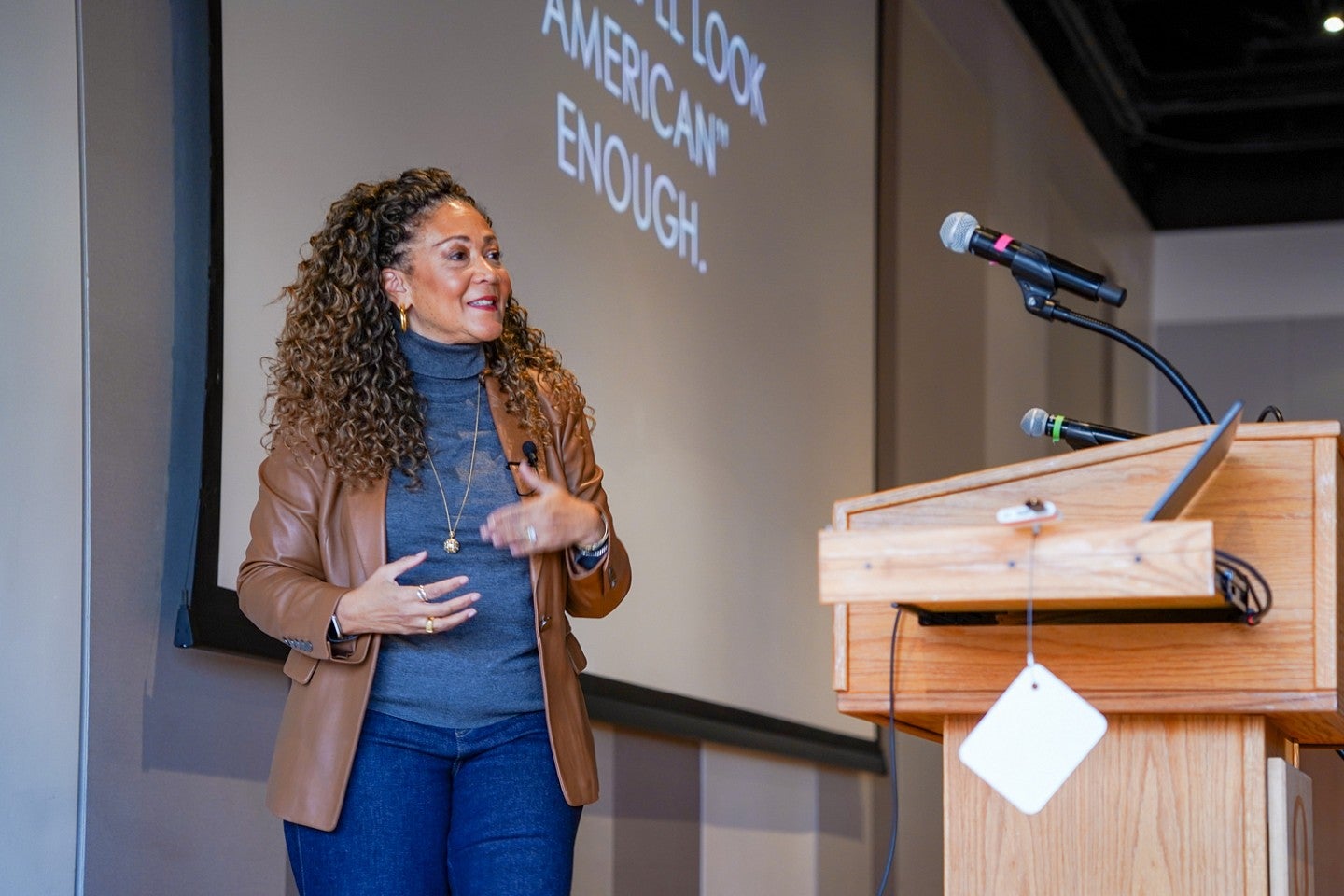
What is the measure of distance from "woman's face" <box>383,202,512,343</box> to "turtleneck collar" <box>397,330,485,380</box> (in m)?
0.01

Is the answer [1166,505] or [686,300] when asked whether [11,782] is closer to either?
[1166,505]

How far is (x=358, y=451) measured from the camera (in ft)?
6.51

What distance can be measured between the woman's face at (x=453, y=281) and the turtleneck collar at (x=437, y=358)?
1 centimetres

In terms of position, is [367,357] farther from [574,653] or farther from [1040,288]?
[1040,288]

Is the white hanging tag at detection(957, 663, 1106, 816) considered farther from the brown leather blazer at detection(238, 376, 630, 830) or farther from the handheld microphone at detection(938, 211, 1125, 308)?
the brown leather blazer at detection(238, 376, 630, 830)

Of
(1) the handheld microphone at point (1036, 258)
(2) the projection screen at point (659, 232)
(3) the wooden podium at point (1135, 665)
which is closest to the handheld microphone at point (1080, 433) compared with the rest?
(1) the handheld microphone at point (1036, 258)

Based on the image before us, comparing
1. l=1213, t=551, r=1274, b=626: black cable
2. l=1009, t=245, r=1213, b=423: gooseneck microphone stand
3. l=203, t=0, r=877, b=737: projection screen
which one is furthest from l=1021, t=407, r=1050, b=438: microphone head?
l=203, t=0, r=877, b=737: projection screen

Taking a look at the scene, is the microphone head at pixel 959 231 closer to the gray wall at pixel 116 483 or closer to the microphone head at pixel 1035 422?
the microphone head at pixel 1035 422

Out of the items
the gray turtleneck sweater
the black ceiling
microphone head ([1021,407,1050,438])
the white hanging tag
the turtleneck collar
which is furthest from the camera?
the black ceiling

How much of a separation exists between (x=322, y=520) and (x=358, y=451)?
0.10m

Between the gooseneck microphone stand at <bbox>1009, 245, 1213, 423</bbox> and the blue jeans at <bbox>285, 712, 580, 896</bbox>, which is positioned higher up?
the gooseneck microphone stand at <bbox>1009, 245, 1213, 423</bbox>

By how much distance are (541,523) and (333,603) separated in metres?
0.26

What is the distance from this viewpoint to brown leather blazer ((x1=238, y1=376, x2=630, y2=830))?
188 centimetres

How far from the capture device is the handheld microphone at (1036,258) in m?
1.82
